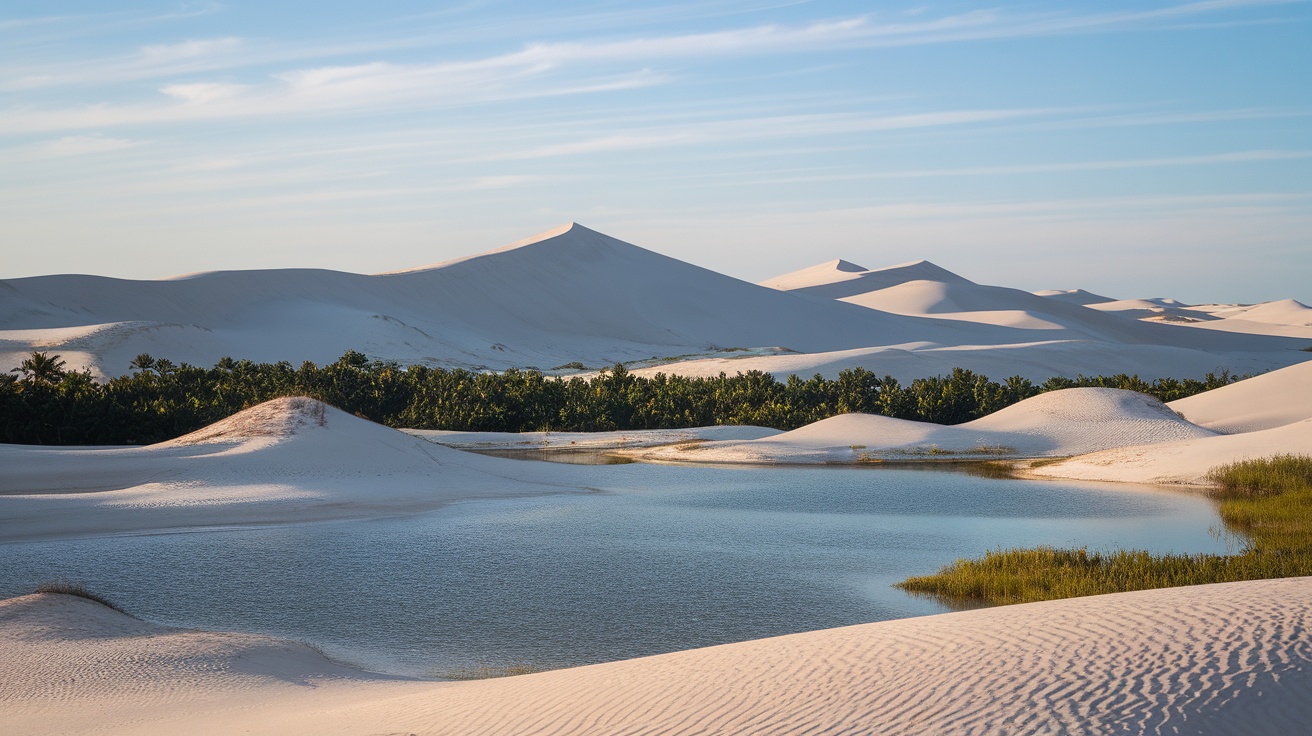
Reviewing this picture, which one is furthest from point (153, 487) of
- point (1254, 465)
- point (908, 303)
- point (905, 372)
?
point (908, 303)

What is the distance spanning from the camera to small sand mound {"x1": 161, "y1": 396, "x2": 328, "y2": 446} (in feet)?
62.8

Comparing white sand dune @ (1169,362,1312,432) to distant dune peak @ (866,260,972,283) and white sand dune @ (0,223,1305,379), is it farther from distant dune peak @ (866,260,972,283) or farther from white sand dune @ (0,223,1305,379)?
distant dune peak @ (866,260,972,283)

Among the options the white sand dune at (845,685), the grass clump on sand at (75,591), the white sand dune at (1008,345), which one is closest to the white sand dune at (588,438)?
the white sand dune at (1008,345)

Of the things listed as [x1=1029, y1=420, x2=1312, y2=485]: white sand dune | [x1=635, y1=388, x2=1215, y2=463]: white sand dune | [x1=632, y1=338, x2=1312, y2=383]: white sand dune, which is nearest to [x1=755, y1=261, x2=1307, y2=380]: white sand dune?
[x1=632, y1=338, x2=1312, y2=383]: white sand dune

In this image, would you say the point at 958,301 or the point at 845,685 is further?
the point at 958,301

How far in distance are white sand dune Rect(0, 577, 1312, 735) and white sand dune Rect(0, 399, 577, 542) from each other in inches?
272

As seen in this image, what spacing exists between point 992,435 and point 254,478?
14699mm

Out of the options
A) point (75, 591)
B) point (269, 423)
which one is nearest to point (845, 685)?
point (75, 591)

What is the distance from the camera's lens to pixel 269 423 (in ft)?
64.0

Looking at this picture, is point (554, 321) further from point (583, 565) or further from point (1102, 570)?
point (1102, 570)

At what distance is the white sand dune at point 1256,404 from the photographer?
24.7 m

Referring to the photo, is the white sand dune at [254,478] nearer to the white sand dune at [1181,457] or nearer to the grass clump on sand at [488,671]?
the grass clump on sand at [488,671]

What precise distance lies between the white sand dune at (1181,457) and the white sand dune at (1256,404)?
208 inches

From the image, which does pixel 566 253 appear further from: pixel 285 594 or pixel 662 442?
pixel 285 594
